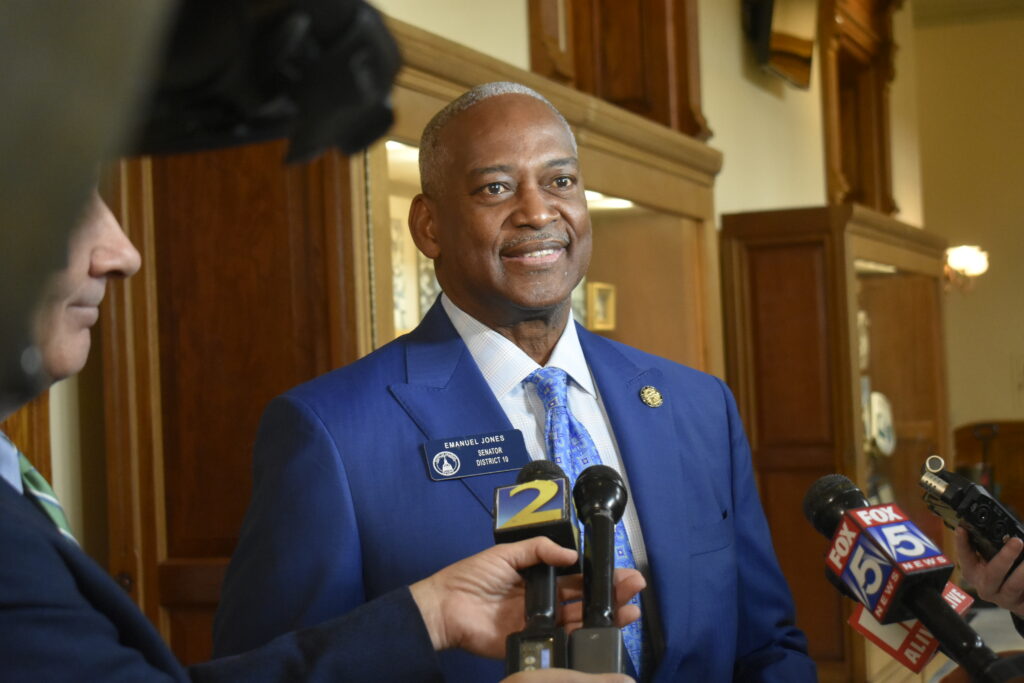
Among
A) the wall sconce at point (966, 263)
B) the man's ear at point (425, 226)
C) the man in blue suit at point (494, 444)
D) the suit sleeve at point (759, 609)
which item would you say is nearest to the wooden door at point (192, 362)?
the man's ear at point (425, 226)

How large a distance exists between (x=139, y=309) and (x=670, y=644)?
6.07 feet

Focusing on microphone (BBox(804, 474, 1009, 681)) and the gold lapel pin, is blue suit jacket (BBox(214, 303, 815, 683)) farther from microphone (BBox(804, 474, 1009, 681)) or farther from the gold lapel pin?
microphone (BBox(804, 474, 1009, 681))

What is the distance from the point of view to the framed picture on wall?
453 centimetres

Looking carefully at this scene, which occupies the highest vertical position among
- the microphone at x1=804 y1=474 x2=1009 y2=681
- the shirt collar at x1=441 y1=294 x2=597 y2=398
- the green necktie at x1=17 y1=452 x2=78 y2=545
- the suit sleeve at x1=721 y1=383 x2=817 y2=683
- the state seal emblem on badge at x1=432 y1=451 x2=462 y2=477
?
the shirt collar at x1=441 y1=294 x2=597 y2=398

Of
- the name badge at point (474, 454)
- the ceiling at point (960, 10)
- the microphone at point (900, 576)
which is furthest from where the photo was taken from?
the ceiling at point (960, 10)

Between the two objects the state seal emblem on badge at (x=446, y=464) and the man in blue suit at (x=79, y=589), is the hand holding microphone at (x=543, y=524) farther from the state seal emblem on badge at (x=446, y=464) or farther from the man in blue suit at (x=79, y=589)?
the state seal emblem on badge at (x=446, y=464)

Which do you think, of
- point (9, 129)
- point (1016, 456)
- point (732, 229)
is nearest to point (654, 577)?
point (9, 129)

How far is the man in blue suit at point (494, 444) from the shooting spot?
6.01 ft

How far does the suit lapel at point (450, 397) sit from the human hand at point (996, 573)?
2.42 ft

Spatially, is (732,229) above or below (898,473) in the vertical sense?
above

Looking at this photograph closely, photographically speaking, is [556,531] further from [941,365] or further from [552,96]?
[941,365]

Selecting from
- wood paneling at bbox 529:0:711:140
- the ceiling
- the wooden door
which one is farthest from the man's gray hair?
the ceiling

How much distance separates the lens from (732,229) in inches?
240

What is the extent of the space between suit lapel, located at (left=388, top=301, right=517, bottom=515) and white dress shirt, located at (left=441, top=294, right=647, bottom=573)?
0.10ft
